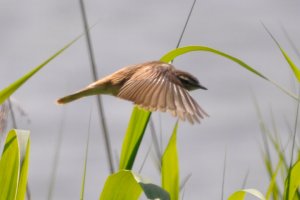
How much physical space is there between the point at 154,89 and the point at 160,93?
0.05m

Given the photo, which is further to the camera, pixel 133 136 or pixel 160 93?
pixel 160 93

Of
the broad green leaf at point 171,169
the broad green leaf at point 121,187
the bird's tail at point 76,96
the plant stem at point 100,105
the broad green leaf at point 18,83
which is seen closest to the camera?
the broad green leaf at point 121,187

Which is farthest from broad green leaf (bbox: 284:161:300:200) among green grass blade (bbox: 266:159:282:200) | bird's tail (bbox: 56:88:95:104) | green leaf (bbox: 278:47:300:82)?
bird's tail (bbox: 56:88:95:104)

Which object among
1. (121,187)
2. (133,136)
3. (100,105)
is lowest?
(121,187)

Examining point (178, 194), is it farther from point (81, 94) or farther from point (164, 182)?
point (81, 94)

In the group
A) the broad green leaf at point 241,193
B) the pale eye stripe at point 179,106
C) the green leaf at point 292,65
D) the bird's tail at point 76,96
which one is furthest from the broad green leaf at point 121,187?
the bird's tail at point 76,96

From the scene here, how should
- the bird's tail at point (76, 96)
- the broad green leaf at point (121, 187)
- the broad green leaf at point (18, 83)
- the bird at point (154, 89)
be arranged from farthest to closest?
the bird's tail at point (76, 96) < the bird at point (154, 89) < the broad green leaf at point (18, 83) < the broad green leaf at point (121, 187)

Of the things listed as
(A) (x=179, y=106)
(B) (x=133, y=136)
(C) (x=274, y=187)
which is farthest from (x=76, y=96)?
(C) (x=274, y=187)

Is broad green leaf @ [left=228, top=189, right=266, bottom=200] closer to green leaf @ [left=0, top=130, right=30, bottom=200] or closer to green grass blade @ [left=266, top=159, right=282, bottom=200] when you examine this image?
green grass blade @ [left=266, top=159, right=282, bottom=200]

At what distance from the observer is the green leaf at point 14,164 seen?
→ 105cm

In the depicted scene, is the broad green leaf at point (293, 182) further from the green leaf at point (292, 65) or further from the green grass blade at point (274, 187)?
the green leaf at point (292, 65)

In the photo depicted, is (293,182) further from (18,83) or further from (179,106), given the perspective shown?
(18,83)

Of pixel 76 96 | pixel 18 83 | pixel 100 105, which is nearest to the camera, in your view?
pixel 18 83

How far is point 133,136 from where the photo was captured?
119 centimetres
